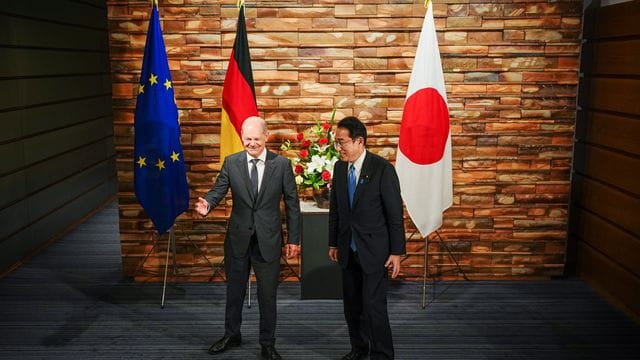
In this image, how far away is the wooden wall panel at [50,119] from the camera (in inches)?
240

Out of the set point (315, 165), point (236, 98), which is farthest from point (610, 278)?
point (236, 98)

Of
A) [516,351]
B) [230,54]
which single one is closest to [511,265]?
[516,351]

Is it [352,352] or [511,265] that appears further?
[511,265]

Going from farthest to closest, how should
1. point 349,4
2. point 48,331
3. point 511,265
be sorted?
point 511,265 < point 349,4 < point 48,331

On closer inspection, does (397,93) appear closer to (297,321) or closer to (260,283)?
(297,321)

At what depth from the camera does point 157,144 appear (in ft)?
16.9

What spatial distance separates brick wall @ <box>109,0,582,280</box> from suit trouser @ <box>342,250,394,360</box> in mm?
1752

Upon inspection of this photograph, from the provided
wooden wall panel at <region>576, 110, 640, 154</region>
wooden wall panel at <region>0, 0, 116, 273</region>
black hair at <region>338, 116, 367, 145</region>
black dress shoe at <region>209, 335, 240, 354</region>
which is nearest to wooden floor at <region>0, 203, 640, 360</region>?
black dress shoe at <region>209, 335, 240, 354</region>

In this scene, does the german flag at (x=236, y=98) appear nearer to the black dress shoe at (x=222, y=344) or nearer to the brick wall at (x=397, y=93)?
the brick wall at (x=397, y=93)

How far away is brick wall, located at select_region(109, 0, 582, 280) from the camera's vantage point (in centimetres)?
549

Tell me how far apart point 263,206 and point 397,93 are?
195 centimetres

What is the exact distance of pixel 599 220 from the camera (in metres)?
5.52

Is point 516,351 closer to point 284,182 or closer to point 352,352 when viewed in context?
point 352,352

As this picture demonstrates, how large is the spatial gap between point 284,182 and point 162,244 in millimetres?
2036
